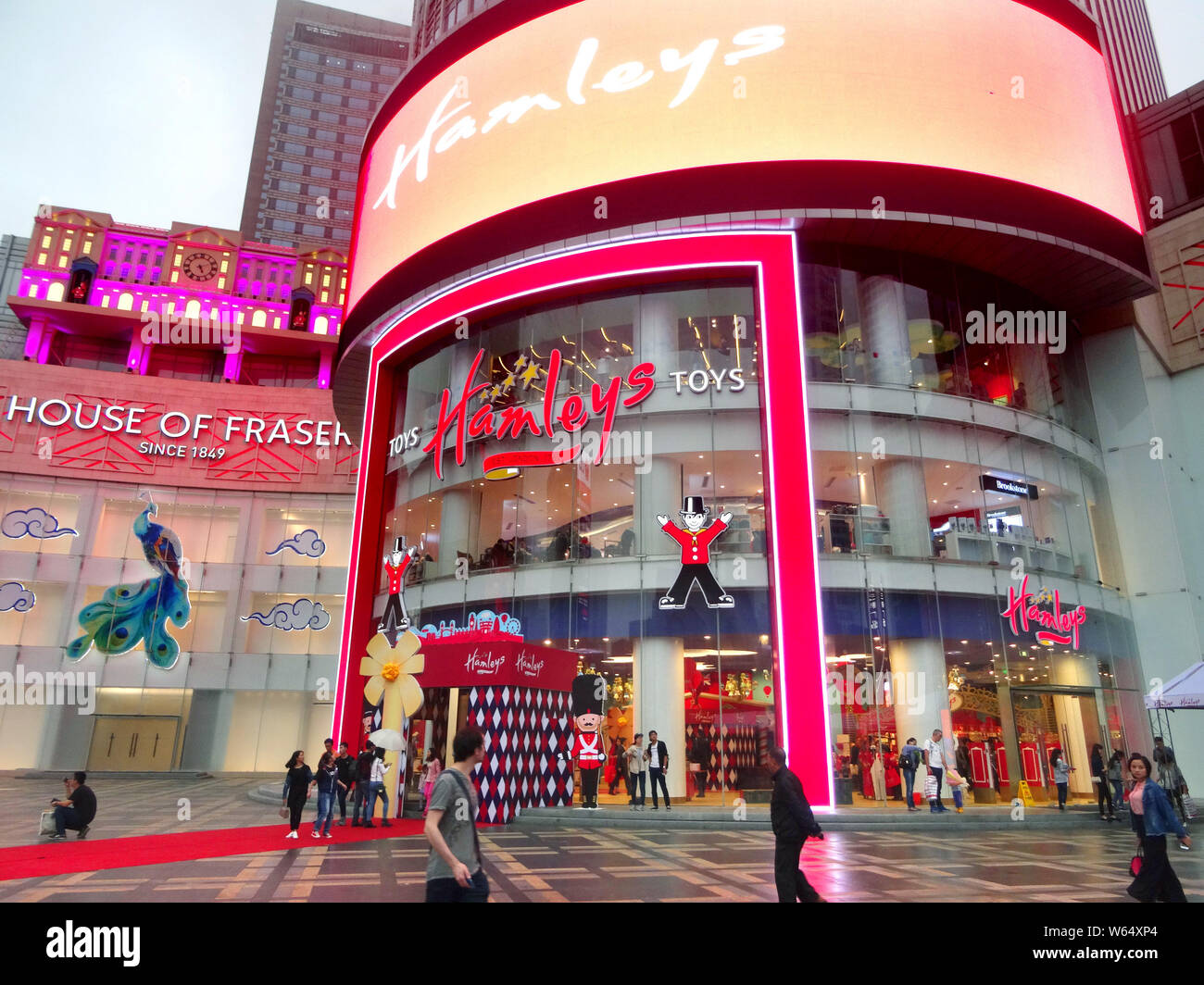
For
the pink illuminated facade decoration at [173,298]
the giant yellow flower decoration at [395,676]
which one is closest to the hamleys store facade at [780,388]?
the giant yellow flower decoration at [395,676]

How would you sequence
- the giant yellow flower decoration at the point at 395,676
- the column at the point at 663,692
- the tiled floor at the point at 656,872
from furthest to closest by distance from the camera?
the column at the point at 663,692 → the giant yellow flower decoration at the point at 395,676 → the tiled floor at the point at 656,872

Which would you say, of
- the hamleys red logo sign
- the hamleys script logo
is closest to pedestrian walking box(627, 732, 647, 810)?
the hamleys red logo sign

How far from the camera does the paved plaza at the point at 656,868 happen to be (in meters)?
9.12

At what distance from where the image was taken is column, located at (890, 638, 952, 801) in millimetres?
19688

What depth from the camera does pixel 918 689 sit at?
19.9m

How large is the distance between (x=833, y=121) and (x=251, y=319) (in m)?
42.8

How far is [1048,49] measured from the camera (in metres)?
24.6

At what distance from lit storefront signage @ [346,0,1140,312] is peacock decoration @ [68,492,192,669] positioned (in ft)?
71.0

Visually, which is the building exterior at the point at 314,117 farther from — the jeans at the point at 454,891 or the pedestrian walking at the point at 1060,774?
the jeans at the point at 454,891

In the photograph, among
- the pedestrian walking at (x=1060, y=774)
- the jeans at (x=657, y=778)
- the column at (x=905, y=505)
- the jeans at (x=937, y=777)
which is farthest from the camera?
the column at (x=905, y=505)

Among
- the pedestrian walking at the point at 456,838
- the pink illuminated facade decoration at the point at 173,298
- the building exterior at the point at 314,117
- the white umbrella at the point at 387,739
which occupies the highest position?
the building exterior at the point at 314,117

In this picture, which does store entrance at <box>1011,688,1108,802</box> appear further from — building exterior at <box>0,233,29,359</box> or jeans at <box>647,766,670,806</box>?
building exterior at <box>0,233,29,359</box>

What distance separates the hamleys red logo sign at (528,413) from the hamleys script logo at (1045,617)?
1141cm

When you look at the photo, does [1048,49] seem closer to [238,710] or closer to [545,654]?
[545,654]
